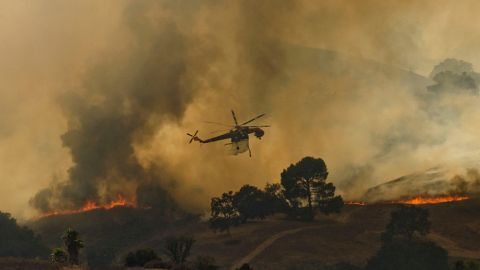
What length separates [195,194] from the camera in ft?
532

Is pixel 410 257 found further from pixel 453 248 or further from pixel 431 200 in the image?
pixel 431 200

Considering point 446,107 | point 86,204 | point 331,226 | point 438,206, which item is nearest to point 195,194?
point 86,204

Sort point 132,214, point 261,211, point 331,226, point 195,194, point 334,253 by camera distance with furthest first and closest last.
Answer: point 195,194
point 132,214
point 261,211
point 331,226
point 334,253

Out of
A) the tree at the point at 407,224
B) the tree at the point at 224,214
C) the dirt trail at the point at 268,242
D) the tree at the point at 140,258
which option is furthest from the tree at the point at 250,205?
the tree at the point at 140,258

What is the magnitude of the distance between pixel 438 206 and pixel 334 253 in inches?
1412

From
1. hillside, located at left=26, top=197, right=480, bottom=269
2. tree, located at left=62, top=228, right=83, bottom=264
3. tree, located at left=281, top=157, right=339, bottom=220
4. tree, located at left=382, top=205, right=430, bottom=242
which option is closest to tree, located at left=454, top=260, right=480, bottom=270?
hillside, located at left=26, top=197, right=480, bottom=269

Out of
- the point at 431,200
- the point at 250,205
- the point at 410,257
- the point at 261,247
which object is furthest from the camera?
the point at 431,200

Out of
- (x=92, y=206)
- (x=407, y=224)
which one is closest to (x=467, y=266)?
(x=407, y=224)

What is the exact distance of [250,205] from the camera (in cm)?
11988

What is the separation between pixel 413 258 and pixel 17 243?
259 ft

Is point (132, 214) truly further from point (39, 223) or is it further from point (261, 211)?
point (261, 211)

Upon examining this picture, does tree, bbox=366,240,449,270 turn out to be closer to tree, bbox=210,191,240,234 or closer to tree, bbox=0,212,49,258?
tree, bbox=210,191,240,234

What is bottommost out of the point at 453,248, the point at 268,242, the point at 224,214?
the point at 453,248

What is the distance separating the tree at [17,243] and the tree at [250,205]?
43851 mm
